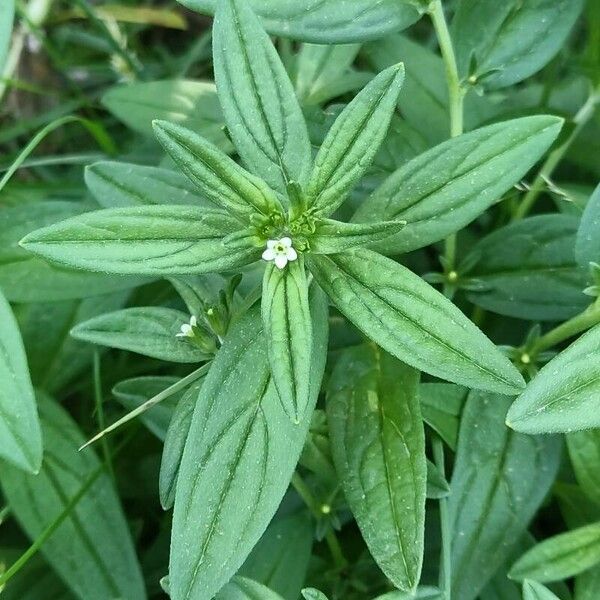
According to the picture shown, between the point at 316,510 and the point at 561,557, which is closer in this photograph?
the point at 561,557

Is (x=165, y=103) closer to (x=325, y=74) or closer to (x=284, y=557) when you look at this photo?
(x=325, y=74)

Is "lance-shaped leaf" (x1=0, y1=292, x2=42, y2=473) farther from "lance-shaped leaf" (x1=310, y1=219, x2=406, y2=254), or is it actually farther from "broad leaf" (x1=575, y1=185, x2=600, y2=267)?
"broad leaf" (x1=575, y1=185, x2=600, y2=267)

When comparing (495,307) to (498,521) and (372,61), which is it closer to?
(498,521)

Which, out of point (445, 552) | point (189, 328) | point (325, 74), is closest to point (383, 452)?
point (445, 552)

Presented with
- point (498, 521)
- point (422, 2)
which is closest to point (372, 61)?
point (422, 2)

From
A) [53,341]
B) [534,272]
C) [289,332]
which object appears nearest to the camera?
[289,332]

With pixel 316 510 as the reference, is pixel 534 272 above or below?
above
